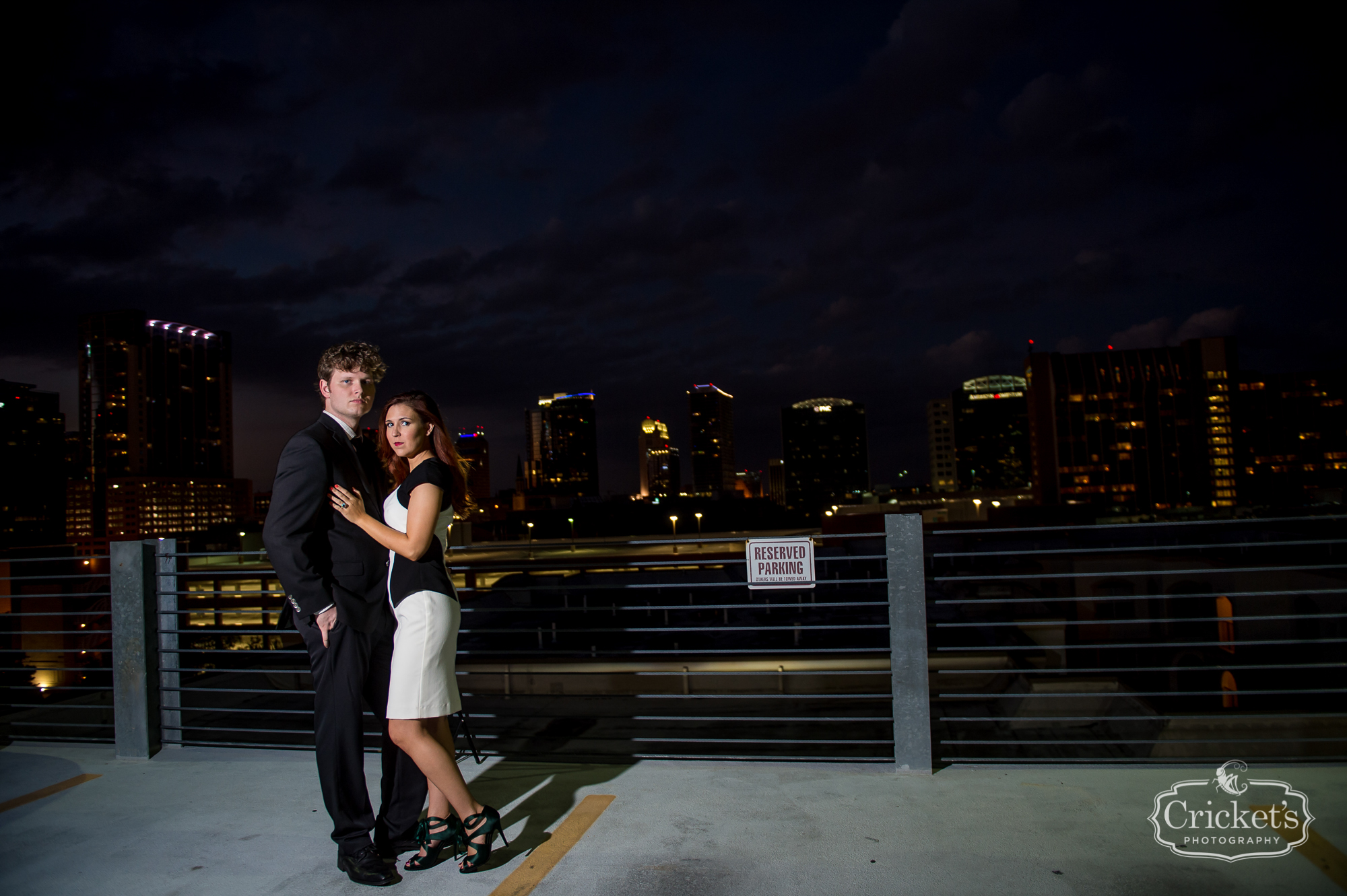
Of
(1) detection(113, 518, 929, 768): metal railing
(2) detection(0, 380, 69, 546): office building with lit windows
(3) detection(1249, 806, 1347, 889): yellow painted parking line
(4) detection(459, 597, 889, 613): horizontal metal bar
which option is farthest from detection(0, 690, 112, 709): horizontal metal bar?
(2) detection(0, 380, 69, 546): office building with lit windows

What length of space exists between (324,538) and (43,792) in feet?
9.13

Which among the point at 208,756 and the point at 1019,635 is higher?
the point at 208,756

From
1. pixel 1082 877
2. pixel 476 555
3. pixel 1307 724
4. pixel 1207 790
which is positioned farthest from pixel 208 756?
pixel 476 555

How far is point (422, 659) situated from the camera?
2898 millimetres

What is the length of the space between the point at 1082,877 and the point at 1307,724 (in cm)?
700

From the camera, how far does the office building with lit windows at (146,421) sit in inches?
5418

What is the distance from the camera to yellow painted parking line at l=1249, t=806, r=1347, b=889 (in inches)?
106

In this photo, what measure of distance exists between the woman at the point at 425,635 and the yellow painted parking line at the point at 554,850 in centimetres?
17

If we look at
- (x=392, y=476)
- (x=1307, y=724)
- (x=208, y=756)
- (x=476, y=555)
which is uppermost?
(x=392, y=476)

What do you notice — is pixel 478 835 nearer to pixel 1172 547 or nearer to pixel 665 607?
pixel 665 607

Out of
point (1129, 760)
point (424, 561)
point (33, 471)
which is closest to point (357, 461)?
point (424, 561)

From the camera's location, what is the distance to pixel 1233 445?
12106 centimetres

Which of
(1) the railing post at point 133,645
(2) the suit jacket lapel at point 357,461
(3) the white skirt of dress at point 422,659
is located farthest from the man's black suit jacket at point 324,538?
(1) the railing post at point 133,645

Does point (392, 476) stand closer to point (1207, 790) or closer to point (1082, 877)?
point (1082, 877)
